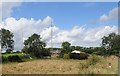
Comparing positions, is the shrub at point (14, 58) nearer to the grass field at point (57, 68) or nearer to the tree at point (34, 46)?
the grass field at point (57, 68)

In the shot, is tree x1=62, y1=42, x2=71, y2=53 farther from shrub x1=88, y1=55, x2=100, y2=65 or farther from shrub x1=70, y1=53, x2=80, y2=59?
shrub x1=88, y1=55, x2=100, y2=65

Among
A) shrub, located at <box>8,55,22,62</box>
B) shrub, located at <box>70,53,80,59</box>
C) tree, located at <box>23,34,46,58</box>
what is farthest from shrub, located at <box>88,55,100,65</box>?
shrub, located at <box>8,55,22,62</box>

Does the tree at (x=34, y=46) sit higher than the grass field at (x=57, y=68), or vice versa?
the tree at (x=34, y=46)

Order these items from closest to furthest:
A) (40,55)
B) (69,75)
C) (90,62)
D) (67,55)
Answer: (69,75) < (90,62) < (40,55) < (67,55)

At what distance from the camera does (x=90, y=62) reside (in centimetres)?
906

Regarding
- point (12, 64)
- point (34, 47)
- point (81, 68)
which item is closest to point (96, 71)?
point (81, 68)

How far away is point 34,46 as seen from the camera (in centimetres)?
1181

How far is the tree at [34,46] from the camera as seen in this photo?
11.1 metres

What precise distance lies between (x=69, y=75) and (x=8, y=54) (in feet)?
9.71

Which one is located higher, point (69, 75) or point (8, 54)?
point (8, 54)

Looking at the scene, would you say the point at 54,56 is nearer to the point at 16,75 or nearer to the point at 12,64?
the point at 12,64

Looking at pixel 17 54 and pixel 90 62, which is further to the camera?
pixel 17 54

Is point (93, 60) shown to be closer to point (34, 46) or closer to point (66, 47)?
point (66, 47)

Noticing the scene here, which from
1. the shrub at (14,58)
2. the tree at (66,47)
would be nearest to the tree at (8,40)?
the shrub at (14,58)
